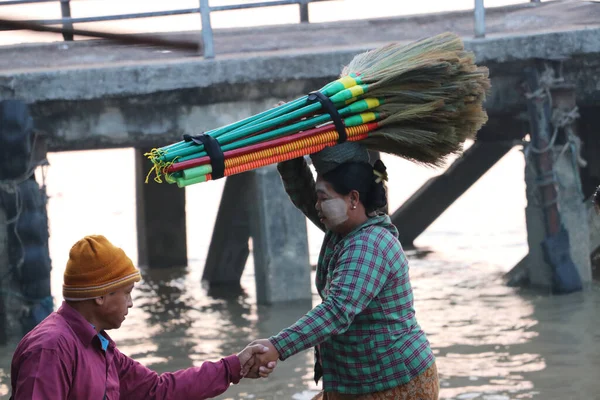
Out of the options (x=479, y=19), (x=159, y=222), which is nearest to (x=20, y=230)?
(x=159, y=222)

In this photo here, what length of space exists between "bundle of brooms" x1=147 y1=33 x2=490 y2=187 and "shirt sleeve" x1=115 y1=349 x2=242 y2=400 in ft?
2.10

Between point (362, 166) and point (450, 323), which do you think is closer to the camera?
point (362, 166)

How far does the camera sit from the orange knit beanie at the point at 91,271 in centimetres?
321

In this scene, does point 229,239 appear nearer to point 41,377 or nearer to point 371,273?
point 371,273

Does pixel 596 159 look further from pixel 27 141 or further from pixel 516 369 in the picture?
pixel 27 141

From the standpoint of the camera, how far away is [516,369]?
23.7 feet

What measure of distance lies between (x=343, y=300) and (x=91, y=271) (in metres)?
0.84

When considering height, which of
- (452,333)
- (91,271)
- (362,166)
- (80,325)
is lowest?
(452,333)

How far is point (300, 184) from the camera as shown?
13.9 ft

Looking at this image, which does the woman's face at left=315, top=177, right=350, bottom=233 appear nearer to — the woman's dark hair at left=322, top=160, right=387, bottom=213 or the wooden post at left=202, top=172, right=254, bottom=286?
the woman's dark hair at left=322, top=160, right=387, bottom=213

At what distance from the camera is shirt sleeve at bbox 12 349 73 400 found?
302cm

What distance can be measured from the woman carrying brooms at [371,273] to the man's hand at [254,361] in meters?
0.03

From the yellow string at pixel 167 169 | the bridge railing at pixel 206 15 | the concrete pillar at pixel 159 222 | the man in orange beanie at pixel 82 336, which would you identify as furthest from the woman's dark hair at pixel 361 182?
the concrete pillar at pixel 159 222

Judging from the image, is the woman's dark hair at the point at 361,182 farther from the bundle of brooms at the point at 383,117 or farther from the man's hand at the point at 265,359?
the man's hand at the point at 265,359
